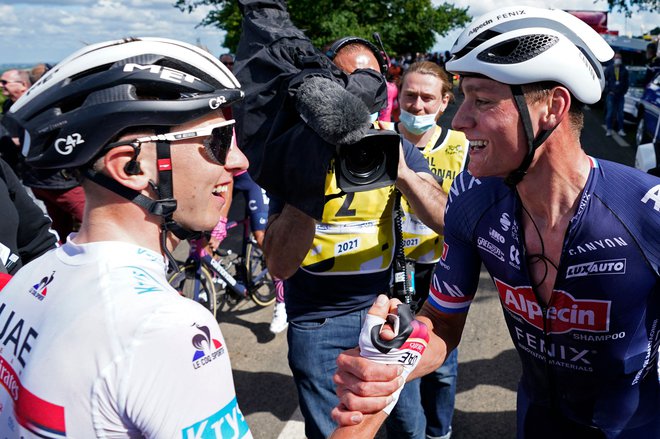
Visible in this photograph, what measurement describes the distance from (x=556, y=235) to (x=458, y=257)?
40 cm

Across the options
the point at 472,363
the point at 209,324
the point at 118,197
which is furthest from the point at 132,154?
the point at 472,363

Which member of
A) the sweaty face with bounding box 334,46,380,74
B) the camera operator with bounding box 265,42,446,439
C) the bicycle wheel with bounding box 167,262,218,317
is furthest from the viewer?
the bicycle wheel with bounding box 167,262,218,317

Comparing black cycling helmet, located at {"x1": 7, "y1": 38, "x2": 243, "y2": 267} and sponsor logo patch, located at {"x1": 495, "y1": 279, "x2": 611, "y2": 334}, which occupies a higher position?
black cycling helmet, located at {"x1": 7, "y1": 38, "x2": 243, "y2": 267}

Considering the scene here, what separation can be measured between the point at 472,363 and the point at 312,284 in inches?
86.0

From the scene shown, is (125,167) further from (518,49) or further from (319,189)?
(518,49)

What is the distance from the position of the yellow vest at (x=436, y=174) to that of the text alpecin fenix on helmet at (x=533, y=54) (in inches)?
54.5

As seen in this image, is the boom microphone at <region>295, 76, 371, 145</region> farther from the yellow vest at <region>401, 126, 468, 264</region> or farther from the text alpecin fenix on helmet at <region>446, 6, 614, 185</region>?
the yellow vest at <region>401, 126, 468, 264</region>

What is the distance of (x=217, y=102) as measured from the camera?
1.51 meters

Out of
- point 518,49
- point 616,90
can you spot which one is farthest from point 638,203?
point 616,90

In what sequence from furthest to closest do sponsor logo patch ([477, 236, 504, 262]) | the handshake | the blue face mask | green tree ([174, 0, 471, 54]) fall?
green tree ([174, 0, 471, 54]) → the blue face mask → sponsor logo patch ([477, 236, 504, 262]) → the handshake

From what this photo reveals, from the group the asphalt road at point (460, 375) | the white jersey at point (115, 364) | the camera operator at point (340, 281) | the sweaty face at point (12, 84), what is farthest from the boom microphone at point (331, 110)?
the sweaty face at point (12, 84)

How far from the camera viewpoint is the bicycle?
16.6 ft

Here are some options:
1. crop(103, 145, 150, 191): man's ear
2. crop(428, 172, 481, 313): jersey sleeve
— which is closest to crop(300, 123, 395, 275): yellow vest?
crop(428, 172, 481, 313): jersey sleeve

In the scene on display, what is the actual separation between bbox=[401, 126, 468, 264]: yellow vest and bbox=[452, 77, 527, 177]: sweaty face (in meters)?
1.36
